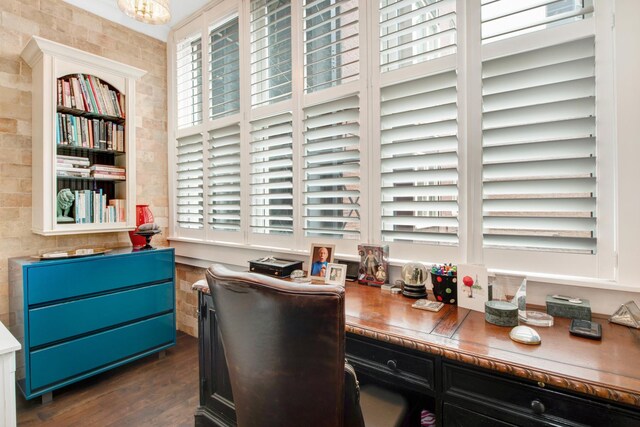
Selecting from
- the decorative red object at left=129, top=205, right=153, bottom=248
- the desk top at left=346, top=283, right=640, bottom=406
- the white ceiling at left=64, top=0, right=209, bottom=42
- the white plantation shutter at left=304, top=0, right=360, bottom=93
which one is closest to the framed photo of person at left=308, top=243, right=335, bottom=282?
the desk top at left=346, top=283, right=640, bottom=406

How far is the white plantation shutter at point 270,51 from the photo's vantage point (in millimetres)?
2340

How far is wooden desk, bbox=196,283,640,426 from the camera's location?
0.81m

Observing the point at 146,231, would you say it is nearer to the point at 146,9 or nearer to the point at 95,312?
the point at 95,312

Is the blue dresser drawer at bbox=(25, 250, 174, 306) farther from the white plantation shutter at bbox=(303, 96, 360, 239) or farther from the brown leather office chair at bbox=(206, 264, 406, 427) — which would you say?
the brown leather office chair at bbox=(206, 264, 406, 427)

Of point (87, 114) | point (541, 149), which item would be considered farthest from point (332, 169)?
point (87, 114)

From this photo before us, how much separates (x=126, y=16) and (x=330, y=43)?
7.35ft

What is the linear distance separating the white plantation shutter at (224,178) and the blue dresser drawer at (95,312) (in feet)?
2.56

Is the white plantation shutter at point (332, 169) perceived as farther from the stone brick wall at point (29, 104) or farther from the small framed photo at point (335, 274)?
the stone brick wall at point (29, 104)

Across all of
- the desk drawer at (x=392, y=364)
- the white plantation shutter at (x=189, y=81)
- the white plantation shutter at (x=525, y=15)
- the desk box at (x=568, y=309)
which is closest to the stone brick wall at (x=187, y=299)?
the white plantation shutter at (x=189, y=81)

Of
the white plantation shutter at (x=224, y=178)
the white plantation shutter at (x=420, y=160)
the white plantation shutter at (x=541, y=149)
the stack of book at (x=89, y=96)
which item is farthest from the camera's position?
the white plantation shutter at (x=224, y=178)

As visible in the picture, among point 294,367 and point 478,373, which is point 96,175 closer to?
point 294,367

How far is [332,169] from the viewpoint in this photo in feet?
6.67

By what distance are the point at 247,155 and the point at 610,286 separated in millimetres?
2311

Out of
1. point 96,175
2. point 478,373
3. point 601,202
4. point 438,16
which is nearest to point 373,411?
point 478,373
